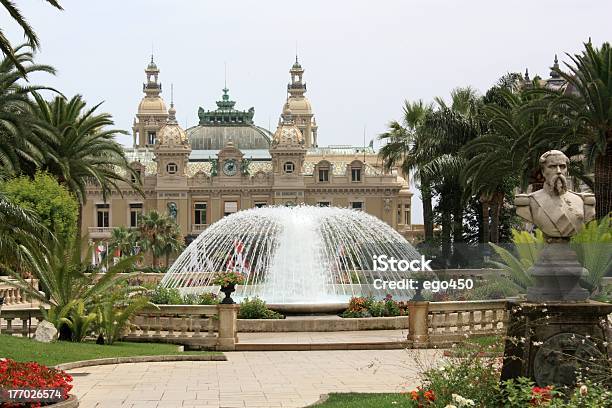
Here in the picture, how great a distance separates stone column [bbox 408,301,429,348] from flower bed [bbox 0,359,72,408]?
9520 millimetres

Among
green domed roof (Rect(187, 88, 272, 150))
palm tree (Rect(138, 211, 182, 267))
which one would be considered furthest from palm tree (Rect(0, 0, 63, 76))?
green domed roof (Rect(187, 88, 272, 150))

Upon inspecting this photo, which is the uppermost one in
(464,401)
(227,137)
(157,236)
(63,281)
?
(227,137)

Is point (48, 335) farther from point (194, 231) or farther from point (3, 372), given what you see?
point (194, 231)

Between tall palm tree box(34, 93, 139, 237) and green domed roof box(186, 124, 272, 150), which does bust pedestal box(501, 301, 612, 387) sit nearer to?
tall palm tree box(34, 93, 139, 237)

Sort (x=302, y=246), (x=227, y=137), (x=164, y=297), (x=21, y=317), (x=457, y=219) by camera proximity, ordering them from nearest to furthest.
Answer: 1. (x=21, y=317)
2. (x=164, y=297)
3. (x=302, y=246)
4. (x=457, y=219)
5. (x=227, y=137)

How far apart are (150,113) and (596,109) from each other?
10626 centimetres

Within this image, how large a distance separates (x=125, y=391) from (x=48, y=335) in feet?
17.5

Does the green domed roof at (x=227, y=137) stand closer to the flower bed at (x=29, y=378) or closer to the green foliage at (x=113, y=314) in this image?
the green foliage at (x=113, y=314)

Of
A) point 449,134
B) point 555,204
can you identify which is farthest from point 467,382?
point 449,134

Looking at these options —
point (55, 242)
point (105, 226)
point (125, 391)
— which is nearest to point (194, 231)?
point (105, 226)

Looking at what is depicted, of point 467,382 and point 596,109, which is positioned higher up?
point 596,109

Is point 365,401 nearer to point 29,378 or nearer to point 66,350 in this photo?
point 29,378

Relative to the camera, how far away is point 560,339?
10.2m

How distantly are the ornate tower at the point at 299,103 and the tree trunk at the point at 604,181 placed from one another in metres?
102
